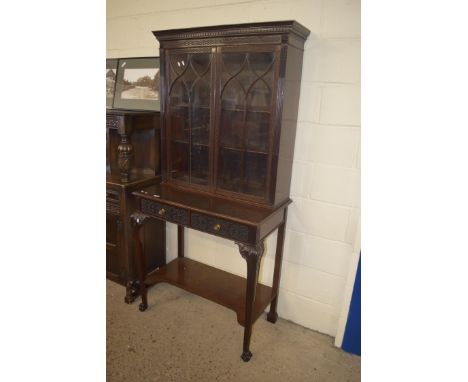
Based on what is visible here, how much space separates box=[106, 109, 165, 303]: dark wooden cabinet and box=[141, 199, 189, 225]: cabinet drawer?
27 cm

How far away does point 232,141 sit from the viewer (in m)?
1.93

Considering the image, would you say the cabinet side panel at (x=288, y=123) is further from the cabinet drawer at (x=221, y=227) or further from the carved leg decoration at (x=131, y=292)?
the carved leg decoration at (x=131, y=292)

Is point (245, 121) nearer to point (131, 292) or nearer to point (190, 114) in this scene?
point (190, 114)

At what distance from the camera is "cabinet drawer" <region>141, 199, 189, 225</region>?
1.88 meters

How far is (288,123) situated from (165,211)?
94 centimetres

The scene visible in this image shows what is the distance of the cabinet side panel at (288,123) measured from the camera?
167 cm

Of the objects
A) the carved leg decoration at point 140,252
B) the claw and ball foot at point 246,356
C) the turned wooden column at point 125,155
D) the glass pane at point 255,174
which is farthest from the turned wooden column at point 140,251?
the claw and ball foot at point 246,356

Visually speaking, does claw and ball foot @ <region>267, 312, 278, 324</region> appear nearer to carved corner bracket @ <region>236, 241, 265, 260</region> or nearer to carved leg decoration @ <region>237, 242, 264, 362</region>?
carved leg decoration @ <region>237, 242, 264, 362</region>

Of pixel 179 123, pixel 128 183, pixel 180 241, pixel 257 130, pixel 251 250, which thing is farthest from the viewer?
pixel 180 241

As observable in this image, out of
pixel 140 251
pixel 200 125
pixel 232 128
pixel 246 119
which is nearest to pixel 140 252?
pixel 140 251
